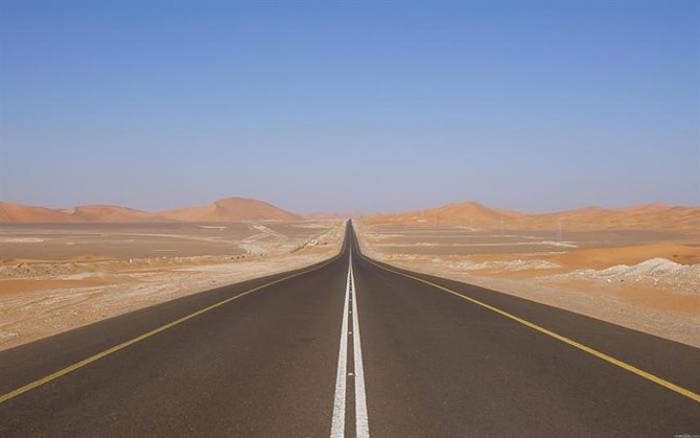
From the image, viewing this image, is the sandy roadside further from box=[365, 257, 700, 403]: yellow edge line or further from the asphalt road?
box=[365, 257, 700, 403]: yellow edge line

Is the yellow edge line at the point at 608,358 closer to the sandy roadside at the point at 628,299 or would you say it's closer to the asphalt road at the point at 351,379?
the asphalt road at the point at 351,379

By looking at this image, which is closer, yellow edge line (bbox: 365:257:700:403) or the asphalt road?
the asphalt road

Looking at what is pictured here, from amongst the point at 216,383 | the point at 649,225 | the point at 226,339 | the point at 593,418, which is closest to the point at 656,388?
the point at 593,418

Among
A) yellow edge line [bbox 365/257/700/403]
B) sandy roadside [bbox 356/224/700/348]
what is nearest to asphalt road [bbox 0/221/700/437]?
yellow edge line [bbox 365/257/700/403]

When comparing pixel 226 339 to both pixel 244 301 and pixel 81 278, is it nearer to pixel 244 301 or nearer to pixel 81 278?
pixel 244 301

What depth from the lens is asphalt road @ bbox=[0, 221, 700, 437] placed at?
255 inches

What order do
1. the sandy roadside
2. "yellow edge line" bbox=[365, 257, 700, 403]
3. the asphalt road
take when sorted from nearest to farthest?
the asphalt road, "yellow edge line" bbox=[365, 257, 700, 403], the sandy roadside

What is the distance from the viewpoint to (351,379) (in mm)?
8578

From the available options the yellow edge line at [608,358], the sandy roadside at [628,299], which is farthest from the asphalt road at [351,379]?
the sandy roadside at [628,299]

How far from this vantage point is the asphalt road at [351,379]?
6.46 m

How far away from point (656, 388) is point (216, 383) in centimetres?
561

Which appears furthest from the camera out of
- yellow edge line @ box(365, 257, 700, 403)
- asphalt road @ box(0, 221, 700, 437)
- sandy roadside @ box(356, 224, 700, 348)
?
sandy roadside @ box(356, 224, 700, 348)

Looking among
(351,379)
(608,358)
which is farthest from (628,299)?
(351,379)

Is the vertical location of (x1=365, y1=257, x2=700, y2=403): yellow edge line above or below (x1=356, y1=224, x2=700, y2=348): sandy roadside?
above
